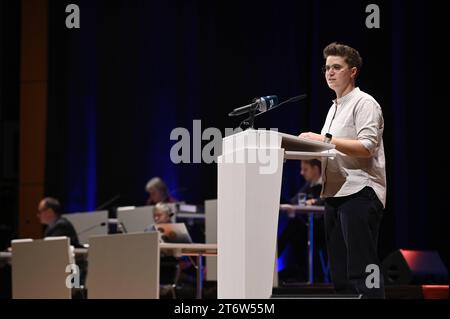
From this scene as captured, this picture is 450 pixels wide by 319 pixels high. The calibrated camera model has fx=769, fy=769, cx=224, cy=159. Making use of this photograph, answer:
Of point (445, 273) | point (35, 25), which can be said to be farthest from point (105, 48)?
point (445, 273)

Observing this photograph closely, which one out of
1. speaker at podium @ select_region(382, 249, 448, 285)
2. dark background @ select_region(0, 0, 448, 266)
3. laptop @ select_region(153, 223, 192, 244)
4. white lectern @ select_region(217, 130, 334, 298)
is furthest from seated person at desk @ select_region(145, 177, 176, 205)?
white lectern @ select_region(217, 130, 334, 298)

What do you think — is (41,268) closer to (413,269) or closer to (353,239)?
(353,239)

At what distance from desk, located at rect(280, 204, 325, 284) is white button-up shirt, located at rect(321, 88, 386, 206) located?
3.03m

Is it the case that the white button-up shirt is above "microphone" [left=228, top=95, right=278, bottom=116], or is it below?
below

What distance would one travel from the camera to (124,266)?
436 cm

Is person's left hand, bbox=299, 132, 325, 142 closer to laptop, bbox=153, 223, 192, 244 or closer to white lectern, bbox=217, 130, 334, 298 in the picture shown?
white lectern, bbox=217, 130, 334, 298

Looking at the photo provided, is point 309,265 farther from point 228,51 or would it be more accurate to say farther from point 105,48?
point 105,48

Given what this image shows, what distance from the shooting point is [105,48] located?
8.30 metres

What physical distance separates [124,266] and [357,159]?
186 cm

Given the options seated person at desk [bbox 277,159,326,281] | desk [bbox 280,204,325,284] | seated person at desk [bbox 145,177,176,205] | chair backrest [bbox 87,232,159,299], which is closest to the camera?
chair backrest [bbox 87,232,159,299]

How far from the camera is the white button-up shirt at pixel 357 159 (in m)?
2.93

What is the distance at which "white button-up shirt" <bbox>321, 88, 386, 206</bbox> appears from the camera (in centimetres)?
293

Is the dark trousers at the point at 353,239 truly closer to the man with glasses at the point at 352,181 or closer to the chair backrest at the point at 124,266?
the man with glasses at the point at 352,181
